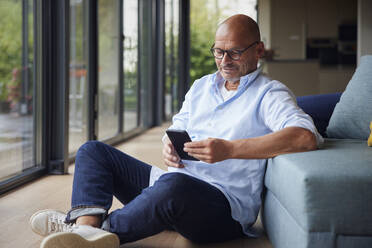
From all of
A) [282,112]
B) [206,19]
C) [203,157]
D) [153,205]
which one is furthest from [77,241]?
[206,19]

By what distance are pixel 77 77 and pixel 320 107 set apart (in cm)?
251

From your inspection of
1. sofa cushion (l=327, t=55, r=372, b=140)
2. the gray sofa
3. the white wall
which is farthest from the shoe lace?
the white wall

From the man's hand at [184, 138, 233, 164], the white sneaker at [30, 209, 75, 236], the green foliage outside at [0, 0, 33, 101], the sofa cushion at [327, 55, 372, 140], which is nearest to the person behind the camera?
the man's hand at [184, 138, 233, 164]

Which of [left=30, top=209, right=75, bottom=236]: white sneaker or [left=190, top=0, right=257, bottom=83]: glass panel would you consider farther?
[left=190, top=0, right=257, bottom=83]: glass panel

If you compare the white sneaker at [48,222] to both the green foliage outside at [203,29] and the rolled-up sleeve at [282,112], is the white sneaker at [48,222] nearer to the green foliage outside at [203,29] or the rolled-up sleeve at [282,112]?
the rolled-up sleeve at [282,112]

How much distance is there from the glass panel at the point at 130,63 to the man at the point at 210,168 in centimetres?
394

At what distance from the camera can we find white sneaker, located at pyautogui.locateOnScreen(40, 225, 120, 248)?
1513 millimetres

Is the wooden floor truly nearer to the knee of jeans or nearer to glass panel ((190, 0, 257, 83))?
the knee of jeans

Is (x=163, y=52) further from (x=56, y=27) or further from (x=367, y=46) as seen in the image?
(x=56, y=27)

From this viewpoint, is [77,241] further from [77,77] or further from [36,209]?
[77,77]

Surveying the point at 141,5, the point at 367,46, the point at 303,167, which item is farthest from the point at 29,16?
the point at 367,46

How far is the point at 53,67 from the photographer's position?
3.52 meters

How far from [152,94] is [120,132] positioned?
1.80 metres

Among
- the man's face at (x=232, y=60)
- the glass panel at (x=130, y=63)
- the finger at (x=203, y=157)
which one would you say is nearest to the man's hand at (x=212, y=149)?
the finger at (x=203, y=157)
